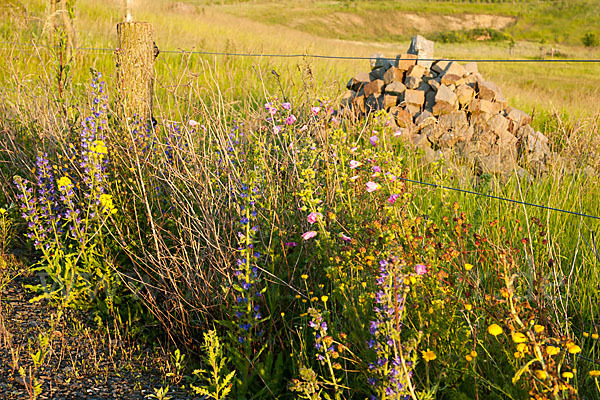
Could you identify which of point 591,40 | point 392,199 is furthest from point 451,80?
point 591,40

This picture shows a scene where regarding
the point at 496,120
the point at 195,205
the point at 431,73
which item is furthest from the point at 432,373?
the point at 431,73

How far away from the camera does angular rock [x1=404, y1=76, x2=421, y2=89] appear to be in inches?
245

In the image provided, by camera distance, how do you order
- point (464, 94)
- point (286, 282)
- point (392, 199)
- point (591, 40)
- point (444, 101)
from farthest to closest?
point (591, 40)
point (464, 94)
point (444, 101)
point (286, 282)
point (392, 199)

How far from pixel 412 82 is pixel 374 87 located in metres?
0.46

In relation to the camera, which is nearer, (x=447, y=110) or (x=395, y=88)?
(x=447, y=110)

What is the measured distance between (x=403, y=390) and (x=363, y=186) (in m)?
1.53

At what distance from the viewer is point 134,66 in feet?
12.7

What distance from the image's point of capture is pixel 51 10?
22.9 feet

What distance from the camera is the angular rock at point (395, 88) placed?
6137 millimetres

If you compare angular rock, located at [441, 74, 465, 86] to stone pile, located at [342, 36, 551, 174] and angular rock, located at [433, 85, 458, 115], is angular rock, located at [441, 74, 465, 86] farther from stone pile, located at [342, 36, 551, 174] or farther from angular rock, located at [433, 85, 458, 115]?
angular rock, located at [433, 85, 458, 115]

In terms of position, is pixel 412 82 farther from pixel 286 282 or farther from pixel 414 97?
pixel 286 282

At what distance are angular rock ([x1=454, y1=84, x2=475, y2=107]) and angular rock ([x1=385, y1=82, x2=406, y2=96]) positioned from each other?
2.07 feet

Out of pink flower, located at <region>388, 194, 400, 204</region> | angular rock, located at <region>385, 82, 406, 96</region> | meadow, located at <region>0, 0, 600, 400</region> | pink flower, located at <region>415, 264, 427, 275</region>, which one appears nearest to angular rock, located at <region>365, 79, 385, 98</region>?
angular rock, located at <region>385, 82, 406, 96</region>

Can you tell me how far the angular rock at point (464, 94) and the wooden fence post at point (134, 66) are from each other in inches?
143
